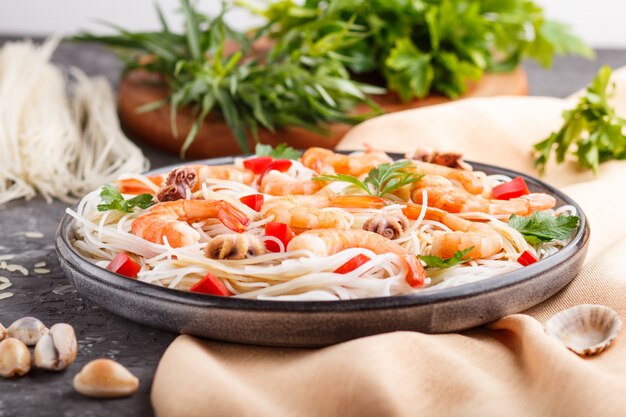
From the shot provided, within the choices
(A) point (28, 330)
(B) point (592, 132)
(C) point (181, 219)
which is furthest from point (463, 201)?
(A) point (28, 330)

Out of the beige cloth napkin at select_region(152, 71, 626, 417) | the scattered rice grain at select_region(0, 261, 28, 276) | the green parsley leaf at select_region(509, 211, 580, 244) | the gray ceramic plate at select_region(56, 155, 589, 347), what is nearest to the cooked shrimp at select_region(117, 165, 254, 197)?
the scattered rice grain at select_region(0, 261, 28, 276)

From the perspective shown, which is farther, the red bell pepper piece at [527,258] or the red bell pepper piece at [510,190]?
the red bell pepper piece at [510,190]

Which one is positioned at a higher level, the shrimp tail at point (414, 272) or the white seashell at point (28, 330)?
the shrimp tail at point (414, 272)

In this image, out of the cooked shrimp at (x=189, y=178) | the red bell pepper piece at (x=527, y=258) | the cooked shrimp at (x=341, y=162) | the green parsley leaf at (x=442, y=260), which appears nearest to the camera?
the green parsley leaf at (x=442, y=260)

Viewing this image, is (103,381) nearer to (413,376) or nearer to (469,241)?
(413,376)

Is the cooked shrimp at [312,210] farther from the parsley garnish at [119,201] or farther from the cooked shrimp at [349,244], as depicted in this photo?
the parsley garnish at [119,201]

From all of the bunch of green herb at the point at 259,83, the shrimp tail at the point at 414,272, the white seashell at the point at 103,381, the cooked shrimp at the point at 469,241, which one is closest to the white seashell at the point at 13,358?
the white seashell at the point at 103,381

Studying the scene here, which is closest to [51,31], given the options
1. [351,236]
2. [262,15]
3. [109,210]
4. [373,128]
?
[262,15]
